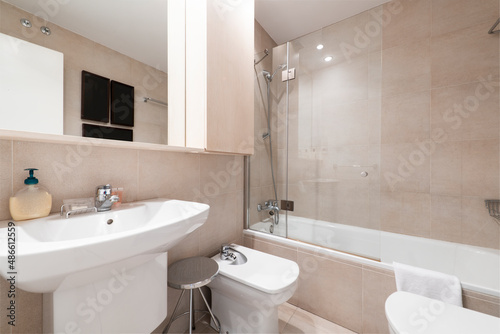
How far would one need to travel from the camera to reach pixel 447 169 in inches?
59.4

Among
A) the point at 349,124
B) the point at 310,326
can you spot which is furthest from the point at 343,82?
the point at 310,326

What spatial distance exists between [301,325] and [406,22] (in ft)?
7.94

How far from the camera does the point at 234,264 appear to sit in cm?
120

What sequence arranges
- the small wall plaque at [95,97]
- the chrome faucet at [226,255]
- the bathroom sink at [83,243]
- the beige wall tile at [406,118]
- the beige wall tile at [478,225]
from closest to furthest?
1. the bathroom sink at [83,243]
2. the small wall plaque at [95,97]
3. the chrome faucet at [226,255]
4. the beige wall tile at [478,225]
5. the beige wall tile at [406,118]

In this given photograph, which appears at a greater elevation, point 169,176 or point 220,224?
point 169,176

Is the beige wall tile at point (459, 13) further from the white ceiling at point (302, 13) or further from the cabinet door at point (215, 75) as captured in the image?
the cabinet door at point (215, 75)

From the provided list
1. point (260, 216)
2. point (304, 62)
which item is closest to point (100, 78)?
point (260, 216)

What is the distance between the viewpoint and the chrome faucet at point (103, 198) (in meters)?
0.74

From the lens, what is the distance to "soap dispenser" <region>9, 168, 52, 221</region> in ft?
1.90

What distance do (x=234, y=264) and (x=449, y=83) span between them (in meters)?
2.04

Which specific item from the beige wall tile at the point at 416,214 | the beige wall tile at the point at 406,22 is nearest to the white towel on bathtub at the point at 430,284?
the beige wall tile at the point at 416,214

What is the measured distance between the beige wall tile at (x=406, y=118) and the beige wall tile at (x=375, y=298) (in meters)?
1.11

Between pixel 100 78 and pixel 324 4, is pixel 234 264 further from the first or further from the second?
pixel 324 4

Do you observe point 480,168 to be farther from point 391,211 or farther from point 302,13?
point 302,13
